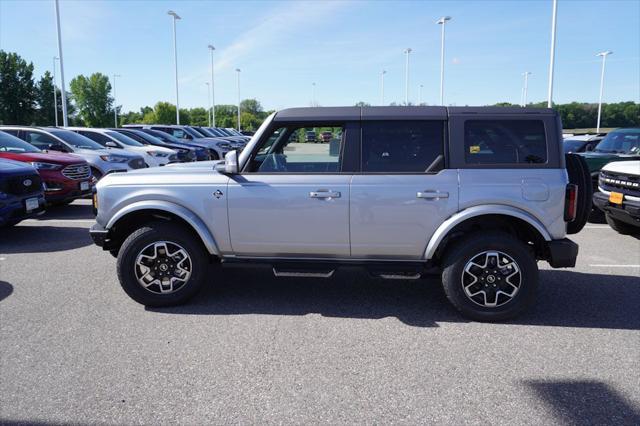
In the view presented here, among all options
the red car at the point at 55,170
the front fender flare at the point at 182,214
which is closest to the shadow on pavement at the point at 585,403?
the front fender flare at the point at 182,214

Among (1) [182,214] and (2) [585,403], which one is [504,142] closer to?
(2) [585,403]

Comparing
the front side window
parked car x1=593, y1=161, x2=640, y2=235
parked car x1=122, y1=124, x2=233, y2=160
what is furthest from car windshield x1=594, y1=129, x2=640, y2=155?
parked car x1=122, y1=124, x2=233, y2=160

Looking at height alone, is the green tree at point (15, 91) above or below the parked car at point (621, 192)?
above

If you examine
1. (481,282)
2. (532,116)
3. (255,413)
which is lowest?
(255,413)

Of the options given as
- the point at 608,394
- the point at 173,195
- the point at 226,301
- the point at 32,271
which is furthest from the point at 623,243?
the point at 32,271

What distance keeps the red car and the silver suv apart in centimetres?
546

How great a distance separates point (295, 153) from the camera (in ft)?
15.5

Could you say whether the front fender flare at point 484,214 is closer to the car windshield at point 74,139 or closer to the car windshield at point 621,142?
the car windshield at point 621,142

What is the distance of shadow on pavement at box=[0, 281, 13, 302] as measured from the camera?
16.2 ft

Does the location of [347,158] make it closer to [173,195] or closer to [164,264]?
[173,195]

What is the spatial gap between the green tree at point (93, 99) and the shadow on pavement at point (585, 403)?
110 meters

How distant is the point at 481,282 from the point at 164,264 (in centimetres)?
301

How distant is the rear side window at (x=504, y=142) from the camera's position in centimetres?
430

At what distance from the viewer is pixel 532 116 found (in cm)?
430
